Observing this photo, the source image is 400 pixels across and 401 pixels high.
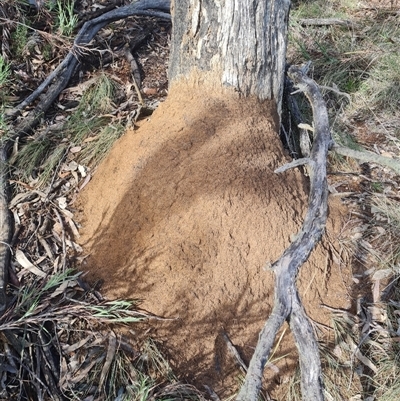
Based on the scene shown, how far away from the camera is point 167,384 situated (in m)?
2.12

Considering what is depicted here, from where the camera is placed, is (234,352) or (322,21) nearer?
(234,352)

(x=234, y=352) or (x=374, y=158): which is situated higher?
(x=374, y=158)

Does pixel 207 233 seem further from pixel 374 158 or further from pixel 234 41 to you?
pixel 234 41

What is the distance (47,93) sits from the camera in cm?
351

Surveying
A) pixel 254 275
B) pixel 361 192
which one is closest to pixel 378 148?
pixel 361 192

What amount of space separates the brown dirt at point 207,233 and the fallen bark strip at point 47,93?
1.32 ft

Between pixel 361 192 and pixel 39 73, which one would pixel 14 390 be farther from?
pixel 39 73

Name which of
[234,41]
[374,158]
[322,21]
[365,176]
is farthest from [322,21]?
[374,158]

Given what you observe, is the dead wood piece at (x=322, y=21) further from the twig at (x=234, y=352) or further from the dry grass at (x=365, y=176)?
the twig at (x=234, y=352)

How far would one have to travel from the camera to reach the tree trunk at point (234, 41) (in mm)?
2404

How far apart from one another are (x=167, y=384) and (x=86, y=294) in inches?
21.7

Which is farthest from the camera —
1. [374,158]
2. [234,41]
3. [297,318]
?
[234,41]

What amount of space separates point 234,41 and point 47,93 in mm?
1615

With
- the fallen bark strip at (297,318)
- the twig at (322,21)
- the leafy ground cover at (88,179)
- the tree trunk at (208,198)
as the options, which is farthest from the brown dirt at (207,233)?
the twig at (322,21)
